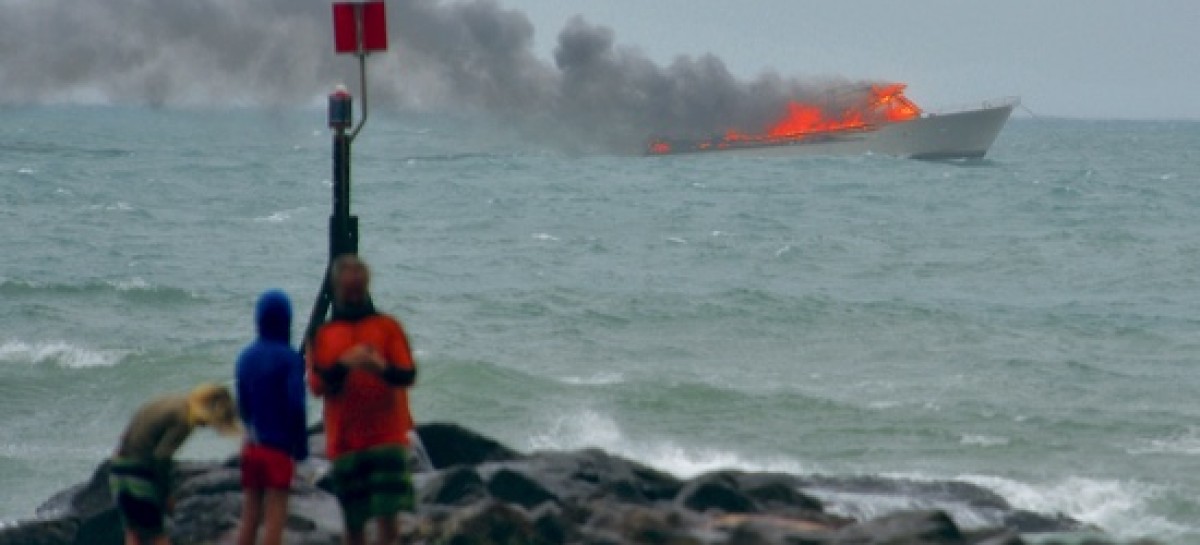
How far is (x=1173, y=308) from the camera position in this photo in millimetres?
41375

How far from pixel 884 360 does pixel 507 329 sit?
675cm

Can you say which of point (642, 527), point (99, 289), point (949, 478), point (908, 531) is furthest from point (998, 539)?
point (99, 289)

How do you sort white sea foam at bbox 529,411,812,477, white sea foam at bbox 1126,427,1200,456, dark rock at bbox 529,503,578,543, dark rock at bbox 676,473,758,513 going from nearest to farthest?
dark rock at bbox 529,503,578,543, dark rock at bbox 676,473,758,513, white sea foam at bbox 529,411,812,477, white sea foam at bbox 1126,427,1200,456

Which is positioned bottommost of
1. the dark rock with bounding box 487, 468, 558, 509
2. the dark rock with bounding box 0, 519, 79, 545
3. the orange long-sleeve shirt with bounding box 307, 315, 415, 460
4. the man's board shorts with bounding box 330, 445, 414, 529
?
the dark rock with bounding box 0, 519, 79, 545

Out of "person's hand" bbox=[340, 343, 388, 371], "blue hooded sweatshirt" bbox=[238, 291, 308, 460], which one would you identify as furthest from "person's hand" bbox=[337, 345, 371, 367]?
"blue hooded sweatshirt" bbox=[238, 291, 308, 460]

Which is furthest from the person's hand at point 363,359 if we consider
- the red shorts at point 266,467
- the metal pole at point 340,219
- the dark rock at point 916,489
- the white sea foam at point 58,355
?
the white sea foam at point 58,355

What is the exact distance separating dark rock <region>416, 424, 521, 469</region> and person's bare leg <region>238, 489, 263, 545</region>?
405cm

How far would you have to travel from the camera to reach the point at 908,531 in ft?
38.6

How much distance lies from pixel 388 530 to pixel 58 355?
73.1 ft

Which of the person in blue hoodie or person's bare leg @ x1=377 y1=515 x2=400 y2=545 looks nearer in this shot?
the person in blue hoodie

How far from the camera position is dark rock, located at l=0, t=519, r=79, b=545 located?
40.0 feet

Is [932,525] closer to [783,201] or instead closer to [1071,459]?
[1071,459]

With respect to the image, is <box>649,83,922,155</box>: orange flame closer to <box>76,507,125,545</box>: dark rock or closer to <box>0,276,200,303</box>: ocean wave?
<box>0,276,200,303</box>: ocean wave

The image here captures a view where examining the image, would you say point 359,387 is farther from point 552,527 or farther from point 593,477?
point 593,477
